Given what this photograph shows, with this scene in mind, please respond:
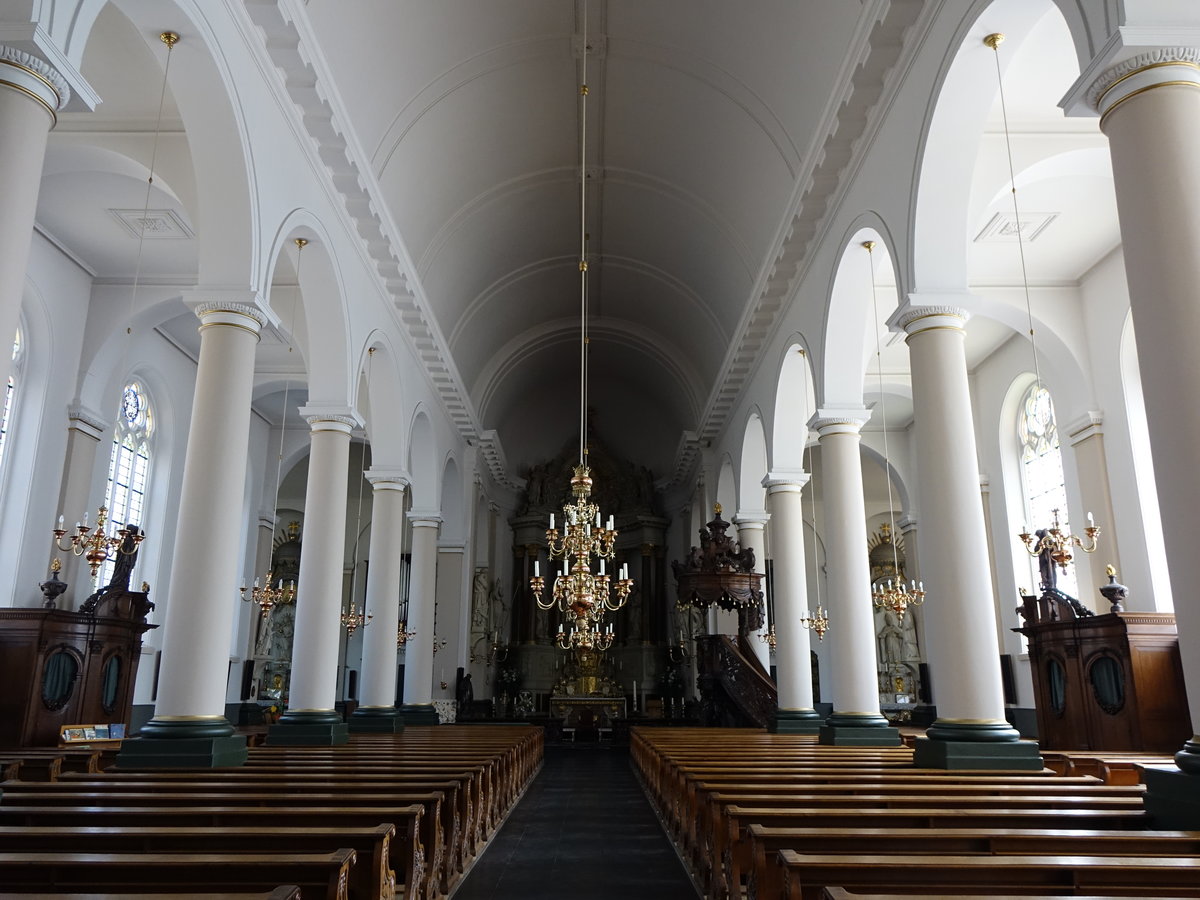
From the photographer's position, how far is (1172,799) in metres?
4.55

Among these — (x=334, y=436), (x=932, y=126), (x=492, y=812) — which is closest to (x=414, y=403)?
(x=334, y=436)

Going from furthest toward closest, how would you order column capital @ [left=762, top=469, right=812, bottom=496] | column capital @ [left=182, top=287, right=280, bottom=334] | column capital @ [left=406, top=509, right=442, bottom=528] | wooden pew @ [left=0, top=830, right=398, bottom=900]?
column capital @ [left=406, top=509, right=442, bottom=528]
column capital @ [left=762, top=469, right=812, bottom=496]
column capital @ [left=182, top=287, right=280, bottom=334]
wooden pew @ [left=0, top=830, right=398, bottom=900]

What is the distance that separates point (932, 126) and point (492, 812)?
23.8 ft

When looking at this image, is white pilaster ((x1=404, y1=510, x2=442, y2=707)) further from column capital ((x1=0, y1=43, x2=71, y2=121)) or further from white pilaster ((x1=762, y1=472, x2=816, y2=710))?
column capital ((x1=0, y1=43, x2=71, y2=121))

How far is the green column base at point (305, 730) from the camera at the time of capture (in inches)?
412

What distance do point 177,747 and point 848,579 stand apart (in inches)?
292

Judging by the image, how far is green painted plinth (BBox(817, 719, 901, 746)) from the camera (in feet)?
34.2

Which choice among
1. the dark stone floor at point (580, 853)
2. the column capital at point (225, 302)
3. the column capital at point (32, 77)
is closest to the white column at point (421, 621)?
the dark stone floor at point (580, 853)

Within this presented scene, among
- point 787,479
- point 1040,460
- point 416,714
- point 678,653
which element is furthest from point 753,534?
point 678,653

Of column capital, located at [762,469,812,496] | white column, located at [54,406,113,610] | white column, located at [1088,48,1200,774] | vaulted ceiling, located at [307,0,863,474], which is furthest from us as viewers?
column capital, located at [762,469,812,496]

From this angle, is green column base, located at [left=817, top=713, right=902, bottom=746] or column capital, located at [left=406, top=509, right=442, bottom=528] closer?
green column base, located at [left=817, top=713, right=902, bottom=746]

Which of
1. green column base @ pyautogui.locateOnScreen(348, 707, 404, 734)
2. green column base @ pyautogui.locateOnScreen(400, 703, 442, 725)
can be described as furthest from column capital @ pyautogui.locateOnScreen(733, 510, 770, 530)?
green column base @ pyautogui.locateOnScreen(348, 707, 404, 734)

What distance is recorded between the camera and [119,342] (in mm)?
14375

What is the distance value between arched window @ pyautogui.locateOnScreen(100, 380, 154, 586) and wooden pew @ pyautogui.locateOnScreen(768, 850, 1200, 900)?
14606mm
